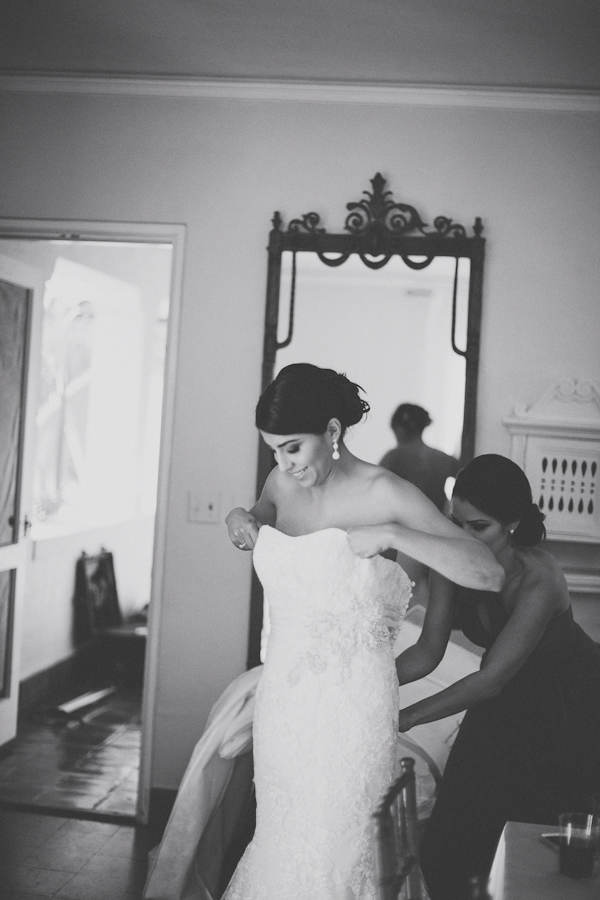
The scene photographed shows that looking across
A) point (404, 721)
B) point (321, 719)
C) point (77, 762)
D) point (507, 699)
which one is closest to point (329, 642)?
point (321, 719)

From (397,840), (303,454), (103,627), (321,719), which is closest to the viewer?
(397,840)

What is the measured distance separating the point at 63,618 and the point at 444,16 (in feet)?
14.0

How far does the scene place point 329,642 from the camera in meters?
2.17

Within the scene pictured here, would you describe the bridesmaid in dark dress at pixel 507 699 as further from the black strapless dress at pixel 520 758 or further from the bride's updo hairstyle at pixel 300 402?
the bride's updo hairstyle at pixel 300 402

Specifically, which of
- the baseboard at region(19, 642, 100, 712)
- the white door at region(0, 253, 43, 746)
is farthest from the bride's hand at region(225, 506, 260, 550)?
the baseboard at region(19, 642, 100, 712)

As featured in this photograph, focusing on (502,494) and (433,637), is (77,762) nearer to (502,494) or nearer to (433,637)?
(433,637)

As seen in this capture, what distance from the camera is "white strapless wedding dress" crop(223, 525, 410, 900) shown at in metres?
2.09

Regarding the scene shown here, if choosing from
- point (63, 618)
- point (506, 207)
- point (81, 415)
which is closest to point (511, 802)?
point (506, 207)

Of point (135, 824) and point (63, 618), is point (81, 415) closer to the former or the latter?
point (63, 618)

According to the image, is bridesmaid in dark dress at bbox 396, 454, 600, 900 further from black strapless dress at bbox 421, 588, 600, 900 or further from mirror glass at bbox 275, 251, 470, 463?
mirror glass at bbox 275, 251, 470, 463

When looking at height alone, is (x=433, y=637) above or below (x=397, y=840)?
above

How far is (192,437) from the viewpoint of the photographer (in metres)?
3.86

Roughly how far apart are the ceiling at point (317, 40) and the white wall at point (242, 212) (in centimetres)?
18

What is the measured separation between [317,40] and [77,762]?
11.6 ft
